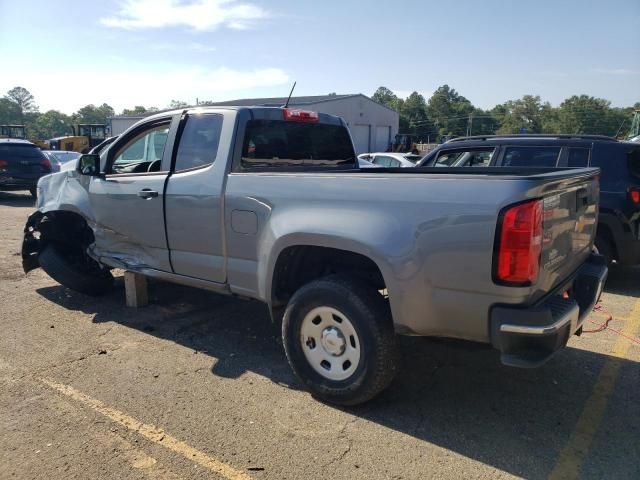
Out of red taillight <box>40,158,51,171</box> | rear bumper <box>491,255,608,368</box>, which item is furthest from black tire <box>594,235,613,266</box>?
red taillight <box>40,158,51,171</box>

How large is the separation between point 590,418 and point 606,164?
3787 mm

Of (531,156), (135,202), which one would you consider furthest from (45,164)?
(531,156)

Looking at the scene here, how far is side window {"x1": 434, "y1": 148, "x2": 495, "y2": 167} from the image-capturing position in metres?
6.87

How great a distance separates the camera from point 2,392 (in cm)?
357

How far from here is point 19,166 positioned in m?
14.5

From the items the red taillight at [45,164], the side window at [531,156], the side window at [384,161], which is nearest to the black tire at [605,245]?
the side window at [531,156]

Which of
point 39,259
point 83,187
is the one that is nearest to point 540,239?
point 83,187

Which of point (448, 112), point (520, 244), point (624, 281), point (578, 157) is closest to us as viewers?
point (520, 244)

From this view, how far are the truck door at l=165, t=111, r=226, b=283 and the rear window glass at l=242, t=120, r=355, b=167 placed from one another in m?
0.21

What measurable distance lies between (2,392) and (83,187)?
231cm

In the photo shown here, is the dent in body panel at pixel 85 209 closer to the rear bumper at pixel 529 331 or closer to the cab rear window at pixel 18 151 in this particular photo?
the rear bumper at pixel 529 331

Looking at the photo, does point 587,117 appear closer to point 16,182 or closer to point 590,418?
point 16,182

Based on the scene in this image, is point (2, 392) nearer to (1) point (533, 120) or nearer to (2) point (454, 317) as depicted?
(2) point (454, 317)

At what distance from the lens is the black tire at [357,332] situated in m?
3.10
